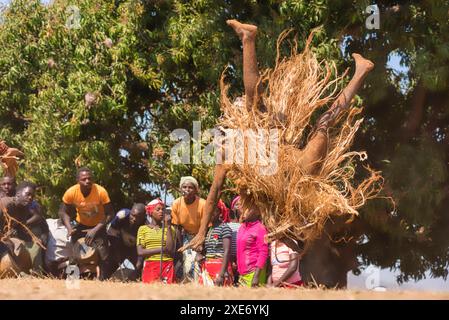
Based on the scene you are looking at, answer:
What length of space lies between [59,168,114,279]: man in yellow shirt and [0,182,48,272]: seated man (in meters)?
0.36

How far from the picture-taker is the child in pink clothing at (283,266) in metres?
9.66

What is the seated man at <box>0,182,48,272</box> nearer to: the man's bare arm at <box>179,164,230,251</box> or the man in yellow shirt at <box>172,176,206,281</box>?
the man in yellow shirt at <box>172,176,206,281</box>

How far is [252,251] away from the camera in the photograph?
9.96 m

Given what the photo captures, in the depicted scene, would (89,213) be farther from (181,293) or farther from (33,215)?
(181,293)

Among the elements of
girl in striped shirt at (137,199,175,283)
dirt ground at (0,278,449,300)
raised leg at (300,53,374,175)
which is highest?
raised leg at (300,53,374,175)

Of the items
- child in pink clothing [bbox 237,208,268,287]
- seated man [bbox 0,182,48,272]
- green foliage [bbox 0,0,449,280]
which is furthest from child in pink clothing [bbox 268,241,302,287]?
green foliage [bbox 0,0,449,280]

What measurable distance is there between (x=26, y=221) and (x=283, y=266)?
3165 millimetres

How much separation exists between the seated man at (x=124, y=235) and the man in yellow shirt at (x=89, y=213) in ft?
0.34

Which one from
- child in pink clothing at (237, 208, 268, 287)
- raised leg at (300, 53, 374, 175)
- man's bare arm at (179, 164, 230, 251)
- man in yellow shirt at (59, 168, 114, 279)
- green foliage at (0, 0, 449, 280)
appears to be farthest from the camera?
green foliage at (0, 0, 449, 280)

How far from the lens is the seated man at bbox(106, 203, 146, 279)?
11516mm

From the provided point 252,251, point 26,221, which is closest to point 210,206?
point 252,251

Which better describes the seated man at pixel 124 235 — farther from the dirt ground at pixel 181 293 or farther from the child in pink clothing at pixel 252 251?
the dirt ground at pixel 181 293

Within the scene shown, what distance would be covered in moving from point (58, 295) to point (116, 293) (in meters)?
0.42
